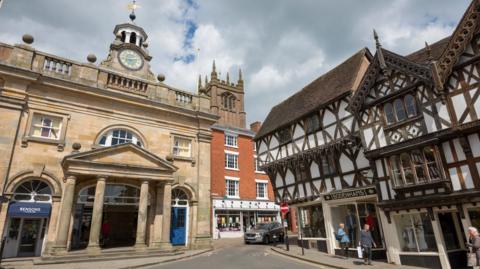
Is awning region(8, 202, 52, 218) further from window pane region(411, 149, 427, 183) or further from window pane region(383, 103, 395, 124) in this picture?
window pane region(411, 149, 427, 183)

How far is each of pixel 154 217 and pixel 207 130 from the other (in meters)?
7.43

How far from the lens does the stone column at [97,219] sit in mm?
14008

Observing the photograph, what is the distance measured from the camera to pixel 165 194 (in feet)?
55.8

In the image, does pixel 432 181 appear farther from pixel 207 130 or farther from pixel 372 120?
pixel 207 130

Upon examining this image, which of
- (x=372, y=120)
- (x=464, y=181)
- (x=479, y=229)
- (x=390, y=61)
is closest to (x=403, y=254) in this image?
(x=479, y=229)

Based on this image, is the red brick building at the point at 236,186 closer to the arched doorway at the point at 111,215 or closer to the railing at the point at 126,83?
the arched doorway at the point at 111,215

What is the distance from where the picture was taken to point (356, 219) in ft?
49.9

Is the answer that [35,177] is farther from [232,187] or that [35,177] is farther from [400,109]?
[232,187]

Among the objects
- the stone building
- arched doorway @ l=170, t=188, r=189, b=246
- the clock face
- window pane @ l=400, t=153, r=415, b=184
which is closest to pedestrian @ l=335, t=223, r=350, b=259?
window pane @ l=400, t=153, r=415, b=184

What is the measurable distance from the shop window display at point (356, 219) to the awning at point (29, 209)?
15376 millimetres

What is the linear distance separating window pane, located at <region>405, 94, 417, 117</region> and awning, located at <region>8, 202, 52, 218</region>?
1802 cm

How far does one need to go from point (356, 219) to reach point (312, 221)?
11.0 feet

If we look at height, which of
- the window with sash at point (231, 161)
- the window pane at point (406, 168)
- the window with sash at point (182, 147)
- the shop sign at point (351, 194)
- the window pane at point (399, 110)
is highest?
the window with sash at point (231, 161)

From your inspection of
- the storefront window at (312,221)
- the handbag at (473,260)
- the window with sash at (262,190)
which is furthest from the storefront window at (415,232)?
the window with sash at (262,190)
